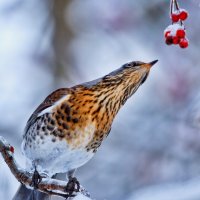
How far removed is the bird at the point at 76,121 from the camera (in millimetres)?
2504

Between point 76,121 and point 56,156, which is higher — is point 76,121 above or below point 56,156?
above

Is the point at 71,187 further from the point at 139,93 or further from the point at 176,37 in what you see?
the point at 139,93

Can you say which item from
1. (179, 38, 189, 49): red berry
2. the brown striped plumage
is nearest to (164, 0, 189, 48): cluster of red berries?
(179, 38, 189, 49): red berry

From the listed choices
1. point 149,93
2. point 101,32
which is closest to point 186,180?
point 149,93

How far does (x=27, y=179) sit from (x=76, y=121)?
13.5 inches

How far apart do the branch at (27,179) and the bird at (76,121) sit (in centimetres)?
20

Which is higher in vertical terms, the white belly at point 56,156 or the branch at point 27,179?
the white belly at point 56,156

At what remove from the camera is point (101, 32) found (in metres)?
4.70

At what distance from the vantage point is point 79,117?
2.54 metres

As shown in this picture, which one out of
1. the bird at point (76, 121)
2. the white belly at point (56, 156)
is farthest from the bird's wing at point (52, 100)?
the white belly at point (56, 156)

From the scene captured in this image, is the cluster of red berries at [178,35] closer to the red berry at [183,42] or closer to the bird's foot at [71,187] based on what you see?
the red berry at [183,42]

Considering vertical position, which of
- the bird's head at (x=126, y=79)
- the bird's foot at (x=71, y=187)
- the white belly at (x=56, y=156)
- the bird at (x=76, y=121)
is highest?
the bird's head at (x=126, y=79)

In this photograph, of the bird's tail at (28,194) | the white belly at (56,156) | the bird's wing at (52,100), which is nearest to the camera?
the bird's tail at (28,194)

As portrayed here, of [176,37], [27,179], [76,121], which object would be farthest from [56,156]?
[176,37]
